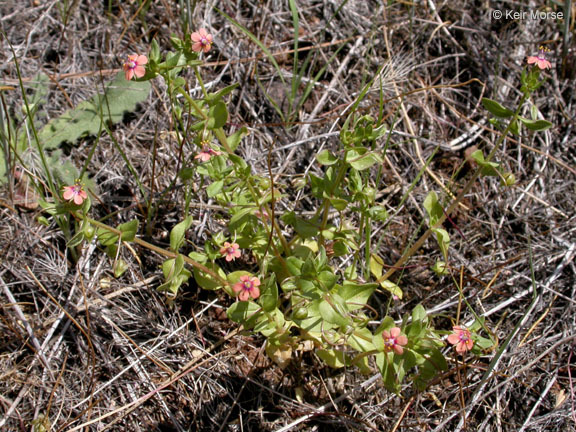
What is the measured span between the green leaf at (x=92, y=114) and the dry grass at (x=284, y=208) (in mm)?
105

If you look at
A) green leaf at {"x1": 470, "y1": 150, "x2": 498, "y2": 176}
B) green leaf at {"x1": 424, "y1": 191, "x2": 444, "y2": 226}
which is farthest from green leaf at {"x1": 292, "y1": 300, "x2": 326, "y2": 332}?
green leaf at {"x1": 470, "y1": 150, "x2": 498, "y2": 176}

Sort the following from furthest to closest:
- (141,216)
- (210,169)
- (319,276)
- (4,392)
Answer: (141,216) → (4,392) → (210,169) → (319,276)

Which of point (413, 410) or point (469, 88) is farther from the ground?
point (469, 88)

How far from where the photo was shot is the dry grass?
3.02 m

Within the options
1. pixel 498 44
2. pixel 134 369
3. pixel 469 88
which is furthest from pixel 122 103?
pixel 498 44

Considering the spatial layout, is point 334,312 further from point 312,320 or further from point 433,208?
Result: point 433,208

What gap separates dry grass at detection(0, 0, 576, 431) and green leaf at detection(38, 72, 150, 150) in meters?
0.10

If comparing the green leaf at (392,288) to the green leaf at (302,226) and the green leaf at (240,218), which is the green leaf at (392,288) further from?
the green leaf at (240,218)

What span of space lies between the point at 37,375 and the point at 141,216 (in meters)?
1.15

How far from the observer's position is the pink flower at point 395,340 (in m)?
2.34

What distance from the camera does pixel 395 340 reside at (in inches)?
93.2

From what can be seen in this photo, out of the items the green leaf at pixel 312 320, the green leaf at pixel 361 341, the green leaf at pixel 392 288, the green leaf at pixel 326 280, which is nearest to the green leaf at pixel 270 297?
the green leaf at pixel 312 320

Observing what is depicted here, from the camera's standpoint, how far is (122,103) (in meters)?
3.78

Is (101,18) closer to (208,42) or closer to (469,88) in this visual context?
(208,42)
